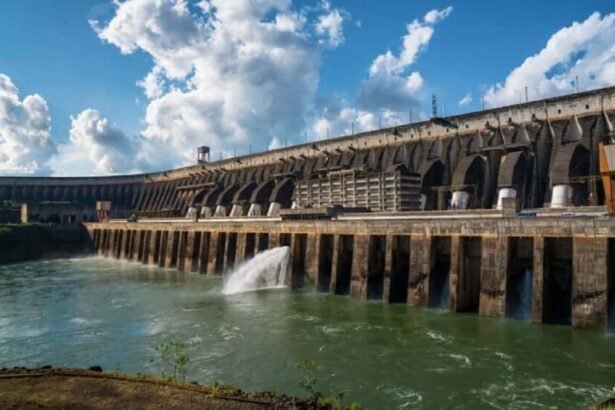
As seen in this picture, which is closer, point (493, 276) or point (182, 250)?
point (493, 276)

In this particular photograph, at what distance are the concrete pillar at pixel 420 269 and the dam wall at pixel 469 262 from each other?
51 millimetres

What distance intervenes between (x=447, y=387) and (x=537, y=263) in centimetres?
880

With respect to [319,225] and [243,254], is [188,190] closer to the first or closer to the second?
[243,254]

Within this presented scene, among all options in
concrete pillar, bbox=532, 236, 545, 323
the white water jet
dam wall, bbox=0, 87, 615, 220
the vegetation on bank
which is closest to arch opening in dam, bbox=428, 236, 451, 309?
concrete pillar, bbox=532, 236, 545, 323

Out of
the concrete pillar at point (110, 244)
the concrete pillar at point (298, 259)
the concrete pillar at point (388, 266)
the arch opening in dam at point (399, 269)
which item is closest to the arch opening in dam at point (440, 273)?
the arch opening in dam at point (399, 269)

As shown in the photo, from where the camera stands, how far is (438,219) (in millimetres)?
23953

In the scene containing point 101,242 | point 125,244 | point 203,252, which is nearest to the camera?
point 203,252

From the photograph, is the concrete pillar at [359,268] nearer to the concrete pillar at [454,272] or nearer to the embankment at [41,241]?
the concrete pillar at [454,272]

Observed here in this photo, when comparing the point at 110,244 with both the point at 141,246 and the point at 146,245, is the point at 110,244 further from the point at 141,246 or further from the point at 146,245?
the point at 146,245

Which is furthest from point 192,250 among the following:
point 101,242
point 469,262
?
point 469,262

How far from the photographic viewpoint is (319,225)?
3031 centimetres

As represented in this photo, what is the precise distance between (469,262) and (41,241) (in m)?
61.5

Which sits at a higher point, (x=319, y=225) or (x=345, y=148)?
(x=345, y=148)

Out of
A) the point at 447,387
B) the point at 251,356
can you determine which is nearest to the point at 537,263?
the point at 447,387
